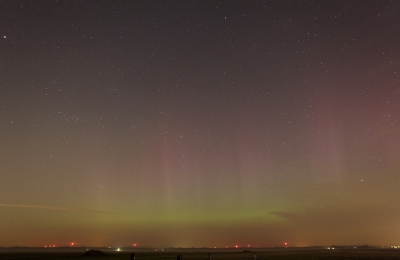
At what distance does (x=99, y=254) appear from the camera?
74.1m

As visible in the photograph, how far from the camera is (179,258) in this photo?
40.9ft

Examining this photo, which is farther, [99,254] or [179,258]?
[99,254]

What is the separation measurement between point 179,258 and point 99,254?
6922 centimetres
